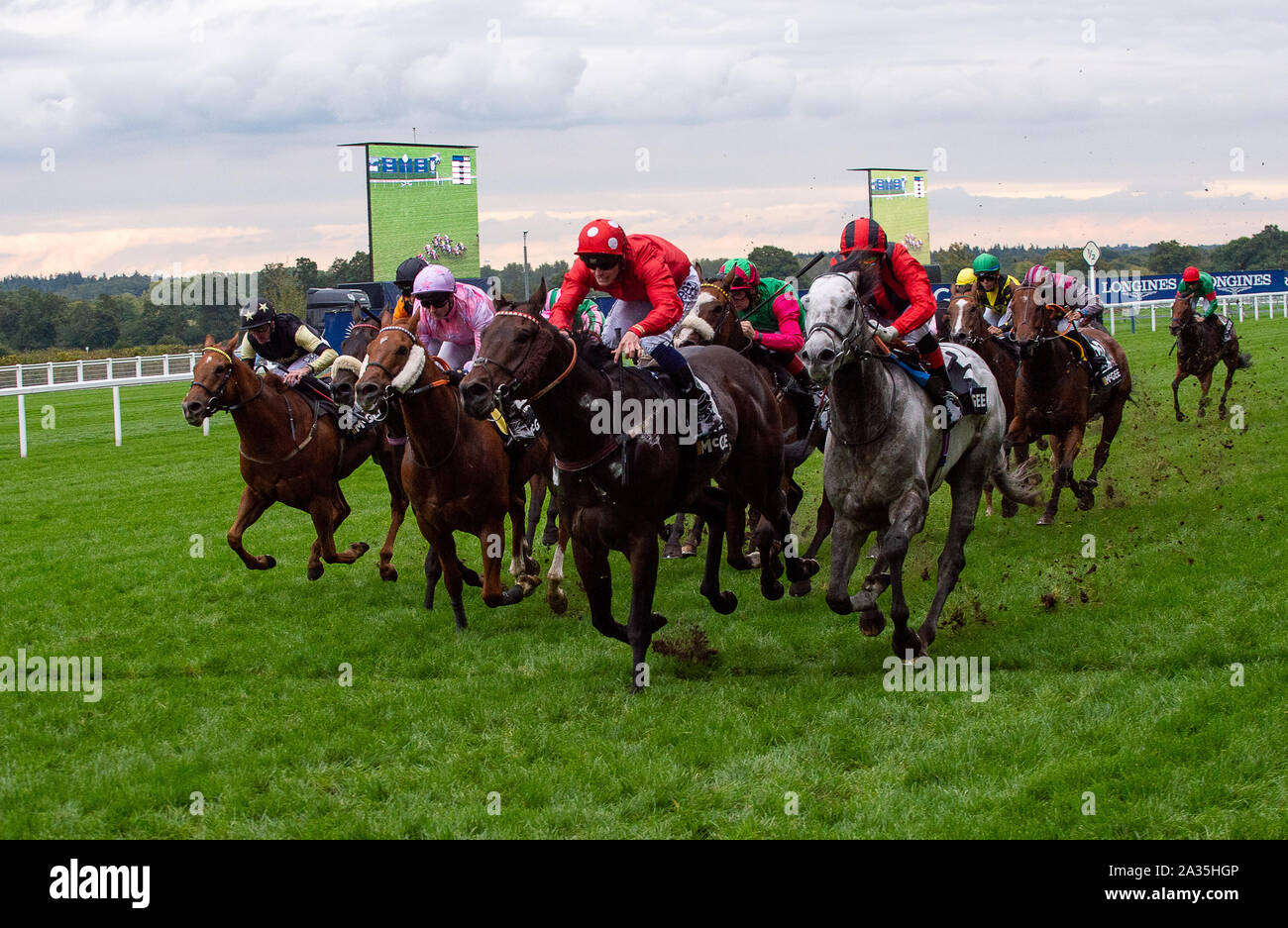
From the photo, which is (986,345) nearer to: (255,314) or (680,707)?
(680,707)

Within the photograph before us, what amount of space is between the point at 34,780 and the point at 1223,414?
48.0 ft

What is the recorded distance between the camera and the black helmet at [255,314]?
28.9 ft

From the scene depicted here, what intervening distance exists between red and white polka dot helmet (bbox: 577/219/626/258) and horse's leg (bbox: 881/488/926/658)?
192cm

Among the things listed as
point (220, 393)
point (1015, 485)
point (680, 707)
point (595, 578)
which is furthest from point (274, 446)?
point (1015, 485)

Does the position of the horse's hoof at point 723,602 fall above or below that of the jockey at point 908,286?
below

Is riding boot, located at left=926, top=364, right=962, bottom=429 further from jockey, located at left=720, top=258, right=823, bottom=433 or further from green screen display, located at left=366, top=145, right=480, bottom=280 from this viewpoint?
green screen display, located at left=366, top=145, right=480, bottom=280

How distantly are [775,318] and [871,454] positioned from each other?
107 inches

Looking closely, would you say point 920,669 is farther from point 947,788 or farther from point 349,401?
point 349,401

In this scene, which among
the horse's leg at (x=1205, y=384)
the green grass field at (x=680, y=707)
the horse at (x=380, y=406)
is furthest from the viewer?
the horse's leg at (x=1205, y=384)

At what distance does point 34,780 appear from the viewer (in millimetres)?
5113

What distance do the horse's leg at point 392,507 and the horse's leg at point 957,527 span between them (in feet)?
12.9

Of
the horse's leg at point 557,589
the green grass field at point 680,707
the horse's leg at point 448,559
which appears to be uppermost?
the horse's leg at point 448,559

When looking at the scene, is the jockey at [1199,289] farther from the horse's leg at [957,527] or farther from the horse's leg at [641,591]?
the horse's leg at [641,591]
